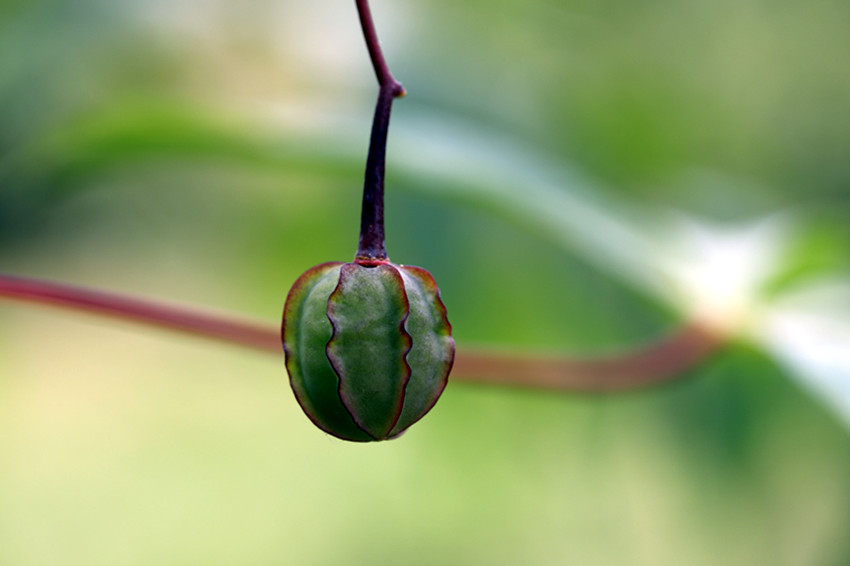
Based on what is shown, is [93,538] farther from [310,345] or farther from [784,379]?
[310,345]

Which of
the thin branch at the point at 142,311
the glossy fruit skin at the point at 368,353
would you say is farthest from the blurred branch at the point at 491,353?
the glossy fruit skin at the point at 368,353

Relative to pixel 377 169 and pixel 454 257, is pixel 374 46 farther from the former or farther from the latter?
pixel 454 257

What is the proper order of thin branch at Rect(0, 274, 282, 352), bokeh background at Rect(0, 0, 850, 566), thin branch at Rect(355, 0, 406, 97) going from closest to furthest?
thin branch at Rect(355, 0, 406, 97) < thin branch at Rect(0, 274, 282, 352) < bokeh background at Rect(0, 0, 850, 566)

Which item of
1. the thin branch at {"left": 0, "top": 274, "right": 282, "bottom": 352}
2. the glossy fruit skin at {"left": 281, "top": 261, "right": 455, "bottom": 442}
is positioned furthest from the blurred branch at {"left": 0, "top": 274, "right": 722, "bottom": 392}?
the glossy fruit skin at {"left": 281, "top": 261, "right": 455, "bottom": 442}

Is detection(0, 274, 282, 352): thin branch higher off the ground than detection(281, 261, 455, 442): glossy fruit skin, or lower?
higher

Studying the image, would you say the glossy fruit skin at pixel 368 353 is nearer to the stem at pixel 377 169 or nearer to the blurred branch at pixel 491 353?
the stem at pixel 377 169

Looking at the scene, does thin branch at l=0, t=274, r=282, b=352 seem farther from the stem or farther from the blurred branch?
the stem
